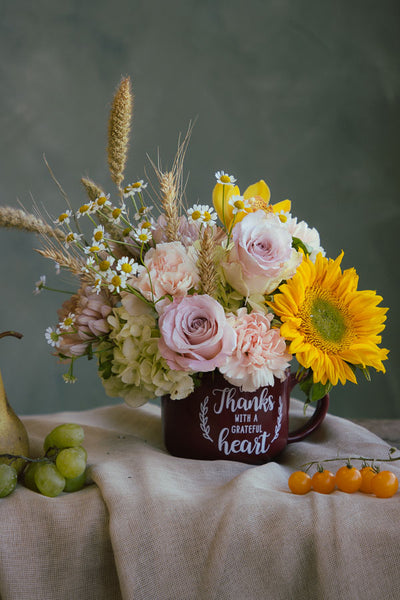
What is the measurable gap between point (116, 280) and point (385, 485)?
0.47m

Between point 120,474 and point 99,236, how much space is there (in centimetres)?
35

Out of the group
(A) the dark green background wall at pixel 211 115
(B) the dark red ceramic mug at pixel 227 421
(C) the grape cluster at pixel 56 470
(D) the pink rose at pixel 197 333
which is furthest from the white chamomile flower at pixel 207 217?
(A) the dark green background wall at pixel 211 115

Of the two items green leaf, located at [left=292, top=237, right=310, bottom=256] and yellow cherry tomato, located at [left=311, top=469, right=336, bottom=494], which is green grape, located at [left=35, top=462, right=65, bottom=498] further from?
green leaf, located at [left=292, top=237, right=310, bottom=256]

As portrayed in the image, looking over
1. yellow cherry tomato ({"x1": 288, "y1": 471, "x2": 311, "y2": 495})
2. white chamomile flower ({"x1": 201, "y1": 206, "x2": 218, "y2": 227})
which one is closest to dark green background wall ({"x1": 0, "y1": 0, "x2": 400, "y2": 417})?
white chamomile flower ({"x1": 201, "y1": 206, "x2": 218, "y2": 227})

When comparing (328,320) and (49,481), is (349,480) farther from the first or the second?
(49,481)

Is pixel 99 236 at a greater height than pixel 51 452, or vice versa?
pixel 99 236

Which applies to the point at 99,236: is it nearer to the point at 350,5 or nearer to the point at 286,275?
the point at 286,275

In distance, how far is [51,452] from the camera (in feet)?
2.99

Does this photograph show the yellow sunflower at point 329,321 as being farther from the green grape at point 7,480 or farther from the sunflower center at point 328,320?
the green grape at point 7,480

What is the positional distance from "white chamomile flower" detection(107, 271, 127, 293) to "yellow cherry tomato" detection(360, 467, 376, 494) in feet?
1.42

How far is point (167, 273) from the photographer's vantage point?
0.89 m

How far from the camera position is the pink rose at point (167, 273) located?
2.93ft

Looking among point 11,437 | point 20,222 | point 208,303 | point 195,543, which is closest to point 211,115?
point 20,222

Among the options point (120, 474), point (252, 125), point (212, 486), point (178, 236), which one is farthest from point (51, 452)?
point (252, 125)
